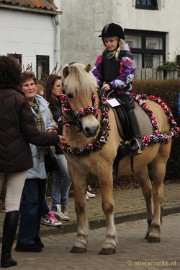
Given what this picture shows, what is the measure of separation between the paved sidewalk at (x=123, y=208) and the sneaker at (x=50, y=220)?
0.07m

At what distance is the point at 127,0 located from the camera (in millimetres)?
27453

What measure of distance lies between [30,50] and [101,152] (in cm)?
1312

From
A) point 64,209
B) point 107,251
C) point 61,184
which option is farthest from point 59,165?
point 107,251

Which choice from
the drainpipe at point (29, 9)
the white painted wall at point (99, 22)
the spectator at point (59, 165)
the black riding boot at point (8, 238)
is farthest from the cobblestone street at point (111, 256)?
the white painted wall at point (99, 22)

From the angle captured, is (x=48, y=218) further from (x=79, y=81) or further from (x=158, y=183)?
(x=79, y=81)

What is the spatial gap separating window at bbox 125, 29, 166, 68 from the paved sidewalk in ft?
42.7

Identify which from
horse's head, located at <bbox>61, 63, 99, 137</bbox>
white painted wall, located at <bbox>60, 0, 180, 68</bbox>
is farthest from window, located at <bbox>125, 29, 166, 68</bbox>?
horse's head, located at <bbox>61, 63, 99, 137</bbox>

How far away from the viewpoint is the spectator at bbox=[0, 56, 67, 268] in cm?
791

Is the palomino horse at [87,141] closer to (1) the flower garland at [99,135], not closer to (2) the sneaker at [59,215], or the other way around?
(1) the flower garland at [99,135]

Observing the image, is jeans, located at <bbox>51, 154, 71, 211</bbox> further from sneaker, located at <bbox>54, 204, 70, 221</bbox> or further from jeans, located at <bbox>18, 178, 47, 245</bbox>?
jeans, located at <bbox>18, 178, 47, 245</bbox>

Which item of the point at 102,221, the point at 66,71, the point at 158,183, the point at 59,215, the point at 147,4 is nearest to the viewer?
the point at 66,71

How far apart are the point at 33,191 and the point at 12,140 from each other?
1.32 meters

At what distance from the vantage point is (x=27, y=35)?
21.2m

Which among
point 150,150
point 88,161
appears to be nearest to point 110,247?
point 88,161
